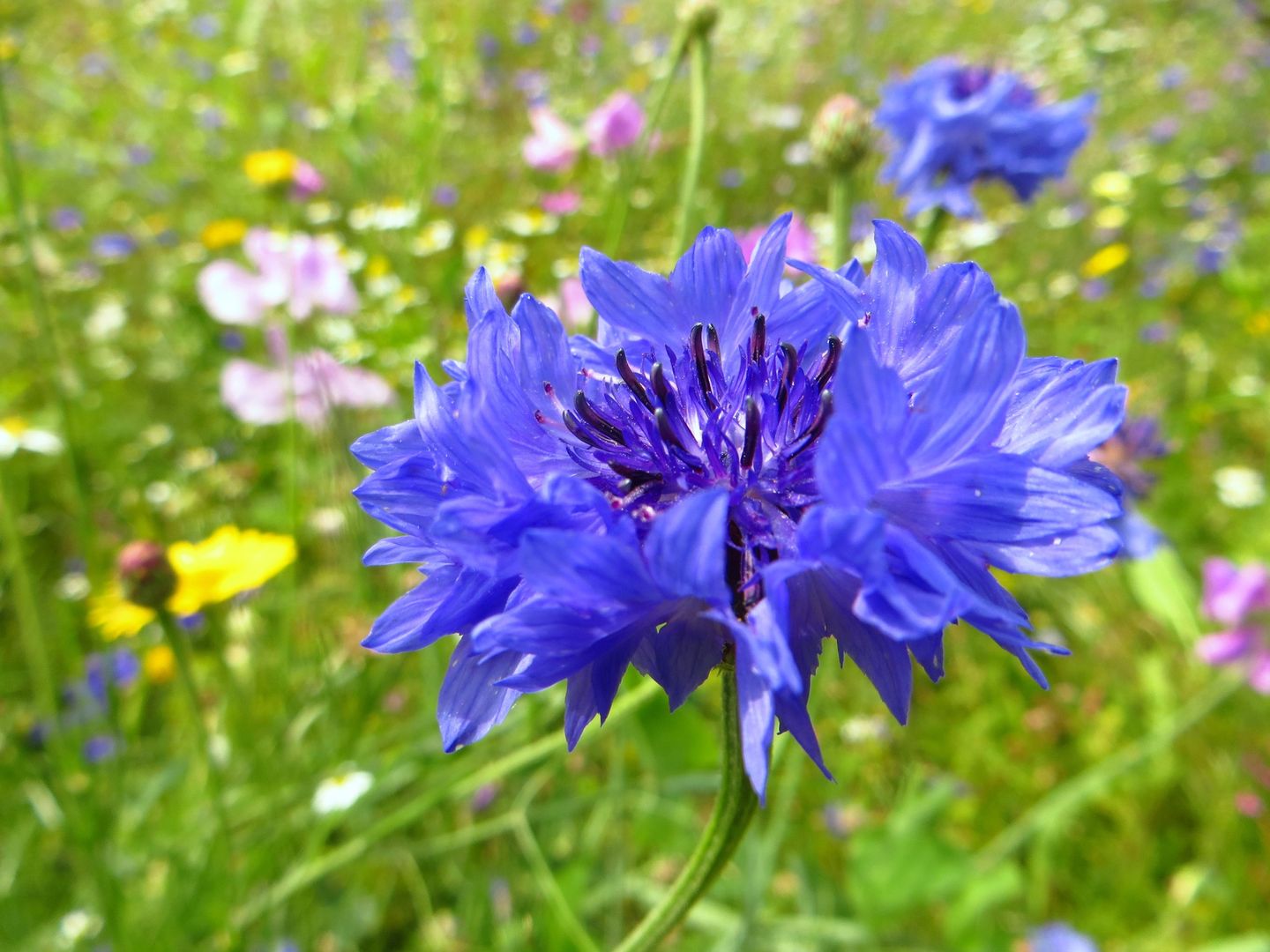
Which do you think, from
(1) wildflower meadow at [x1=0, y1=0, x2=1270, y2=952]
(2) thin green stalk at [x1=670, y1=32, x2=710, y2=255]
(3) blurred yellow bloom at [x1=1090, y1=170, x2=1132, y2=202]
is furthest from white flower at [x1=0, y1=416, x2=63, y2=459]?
(3) blurred yellow bloom at [x1=1090, y1=170, x2=1132, y2=202]

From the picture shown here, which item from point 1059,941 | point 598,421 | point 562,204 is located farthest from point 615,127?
point 1059,941

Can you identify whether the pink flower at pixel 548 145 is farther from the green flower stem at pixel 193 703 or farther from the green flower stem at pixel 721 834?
the green flower stem at pixel 721 834

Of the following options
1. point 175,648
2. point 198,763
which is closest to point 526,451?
point 175,648

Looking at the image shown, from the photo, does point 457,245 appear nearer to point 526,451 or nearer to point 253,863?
point 253,863

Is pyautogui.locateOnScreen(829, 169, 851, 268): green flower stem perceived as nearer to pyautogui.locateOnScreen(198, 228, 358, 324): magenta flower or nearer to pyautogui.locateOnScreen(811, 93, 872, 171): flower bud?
pyautogui.locateOnScreen(811, 93, 872, 171): flower bud

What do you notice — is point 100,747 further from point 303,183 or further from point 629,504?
point 629,504
